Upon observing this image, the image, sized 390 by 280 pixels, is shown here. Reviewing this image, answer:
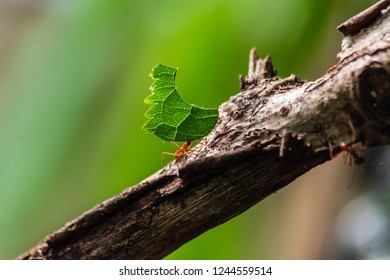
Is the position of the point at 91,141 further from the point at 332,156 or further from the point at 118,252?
the point at 332,156

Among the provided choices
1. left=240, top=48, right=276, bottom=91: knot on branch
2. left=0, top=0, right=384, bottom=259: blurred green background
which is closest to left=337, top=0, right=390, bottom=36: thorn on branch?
left=240, top=48, right=276, bottom=91: knot on branch

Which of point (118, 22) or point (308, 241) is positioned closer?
point (118, 22)

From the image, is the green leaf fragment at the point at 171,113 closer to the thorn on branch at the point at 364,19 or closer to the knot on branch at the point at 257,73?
the knot on branch at the point at 257,73

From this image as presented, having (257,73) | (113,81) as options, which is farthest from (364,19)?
(113,81)

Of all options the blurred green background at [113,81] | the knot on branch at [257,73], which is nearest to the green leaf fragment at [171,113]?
the knot on branch at [257,73]

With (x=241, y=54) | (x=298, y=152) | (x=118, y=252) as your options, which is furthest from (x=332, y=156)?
(x=241, y=54)

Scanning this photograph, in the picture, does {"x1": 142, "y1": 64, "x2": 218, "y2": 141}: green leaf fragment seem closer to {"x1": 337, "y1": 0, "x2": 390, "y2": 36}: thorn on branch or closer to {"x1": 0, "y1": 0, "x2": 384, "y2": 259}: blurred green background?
{"x1": 337, "y1": 0, "x2": 390, "y2": 36}: thorn on branch
